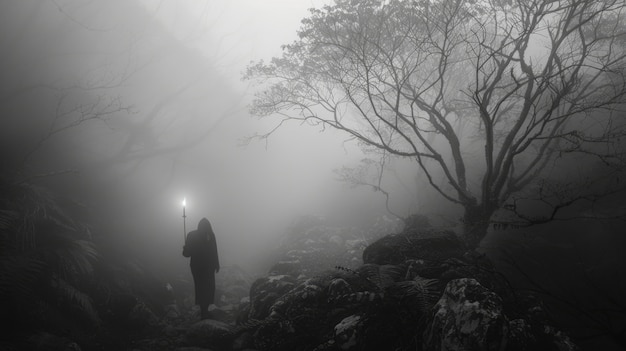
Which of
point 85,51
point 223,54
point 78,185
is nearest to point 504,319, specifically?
point 78,185

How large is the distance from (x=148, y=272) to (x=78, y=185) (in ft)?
12.7

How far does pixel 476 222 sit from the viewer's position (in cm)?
641

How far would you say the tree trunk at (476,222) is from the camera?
6.31 meters

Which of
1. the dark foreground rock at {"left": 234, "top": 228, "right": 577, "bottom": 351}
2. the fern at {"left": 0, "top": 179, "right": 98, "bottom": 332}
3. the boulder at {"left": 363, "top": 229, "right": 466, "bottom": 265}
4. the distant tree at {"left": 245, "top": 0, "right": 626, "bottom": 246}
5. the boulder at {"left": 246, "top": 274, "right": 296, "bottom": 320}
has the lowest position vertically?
→ the boulder at {"left": 246, "top": 274, "right": 296, "bottom": 320}

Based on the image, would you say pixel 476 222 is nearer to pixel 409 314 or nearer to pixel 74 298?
pixel 409 314

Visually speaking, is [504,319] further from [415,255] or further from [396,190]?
[396,190]

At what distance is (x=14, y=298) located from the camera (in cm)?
414

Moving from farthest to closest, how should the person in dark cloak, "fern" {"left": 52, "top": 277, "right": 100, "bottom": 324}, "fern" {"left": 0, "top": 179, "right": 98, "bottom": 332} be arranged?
the person in dark cloak
"fern" {"left": 52, "top": 277, "right": 100, "bottom": 324}
"fern" {"left": 0, "top": 179, "right": 98, "bottom": 332}

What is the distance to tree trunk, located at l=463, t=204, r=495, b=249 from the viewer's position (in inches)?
248

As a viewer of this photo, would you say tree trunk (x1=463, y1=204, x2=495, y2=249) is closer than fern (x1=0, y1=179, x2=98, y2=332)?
No

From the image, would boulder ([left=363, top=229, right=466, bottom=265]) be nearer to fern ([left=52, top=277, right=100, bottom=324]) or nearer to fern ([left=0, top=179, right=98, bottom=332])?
fern ([left=52, top=277, right=100, bottom=324])

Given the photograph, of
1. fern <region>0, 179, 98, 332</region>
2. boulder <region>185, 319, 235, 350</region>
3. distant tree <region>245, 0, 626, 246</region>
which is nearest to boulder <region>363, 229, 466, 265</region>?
distant tree <region>245, 0, 626, 246</region>

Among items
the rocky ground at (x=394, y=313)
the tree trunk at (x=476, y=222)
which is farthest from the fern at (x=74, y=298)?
the tree trunk at (x=476, y=222)

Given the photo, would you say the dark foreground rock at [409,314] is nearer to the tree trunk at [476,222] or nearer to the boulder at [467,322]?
the boulder at [467,322]
